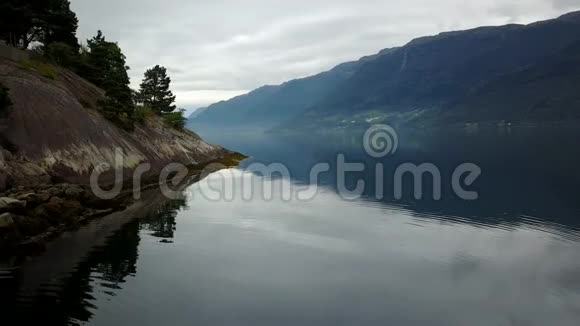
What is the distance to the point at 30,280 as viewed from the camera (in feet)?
78.2

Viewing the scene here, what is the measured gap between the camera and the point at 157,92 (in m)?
106

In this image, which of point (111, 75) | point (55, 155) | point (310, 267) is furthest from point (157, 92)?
point (310, 267)

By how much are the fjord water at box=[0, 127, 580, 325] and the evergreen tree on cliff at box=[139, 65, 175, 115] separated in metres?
60.7

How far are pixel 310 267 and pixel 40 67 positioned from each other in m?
50.8

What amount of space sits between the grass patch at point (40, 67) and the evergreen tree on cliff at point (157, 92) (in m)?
44.3

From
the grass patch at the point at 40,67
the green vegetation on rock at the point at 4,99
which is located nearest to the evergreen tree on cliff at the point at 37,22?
the grass patch at the point at 40,67

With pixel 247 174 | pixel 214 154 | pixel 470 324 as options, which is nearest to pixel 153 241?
pixel 470 324

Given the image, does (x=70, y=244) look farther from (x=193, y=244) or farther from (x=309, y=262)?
(x=309, y=262)

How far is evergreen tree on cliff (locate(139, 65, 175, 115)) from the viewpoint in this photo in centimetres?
10531

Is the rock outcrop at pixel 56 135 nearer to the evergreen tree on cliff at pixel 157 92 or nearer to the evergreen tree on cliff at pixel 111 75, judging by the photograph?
the evergreen tree on cliff at pixel 111 75

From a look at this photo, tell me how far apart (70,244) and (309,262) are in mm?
17887

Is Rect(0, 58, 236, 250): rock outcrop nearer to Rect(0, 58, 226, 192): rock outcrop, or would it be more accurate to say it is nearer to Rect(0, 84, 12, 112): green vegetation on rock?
Rect(0, 58, 226, 192): rock outcrop

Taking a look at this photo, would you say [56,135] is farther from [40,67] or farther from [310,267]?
[310,267]

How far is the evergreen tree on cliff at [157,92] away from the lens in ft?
346
